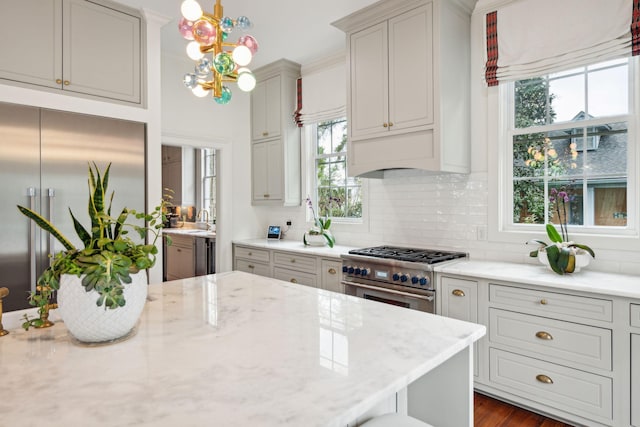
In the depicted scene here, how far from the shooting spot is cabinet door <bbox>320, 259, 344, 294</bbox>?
3.36 meters

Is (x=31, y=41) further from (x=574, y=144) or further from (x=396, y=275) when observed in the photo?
(x=574, y=144)

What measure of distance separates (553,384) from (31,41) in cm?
390

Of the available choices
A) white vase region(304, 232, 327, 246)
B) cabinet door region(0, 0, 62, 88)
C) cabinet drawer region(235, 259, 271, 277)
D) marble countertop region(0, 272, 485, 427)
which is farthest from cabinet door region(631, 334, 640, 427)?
cabinet door region(0, 0, 62, 88)

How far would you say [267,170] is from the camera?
4.49 m

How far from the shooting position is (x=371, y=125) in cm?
317

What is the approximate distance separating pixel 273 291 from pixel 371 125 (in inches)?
74.2

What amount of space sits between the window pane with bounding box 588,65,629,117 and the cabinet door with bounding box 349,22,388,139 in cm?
140

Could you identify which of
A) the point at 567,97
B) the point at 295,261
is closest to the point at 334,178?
the point at 295,261

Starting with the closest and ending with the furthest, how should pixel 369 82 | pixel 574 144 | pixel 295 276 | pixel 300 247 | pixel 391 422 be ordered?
pixel 391 422 < pixel 574 144 < pixel 369 82 < pixel 295 276 < pixel 300 247

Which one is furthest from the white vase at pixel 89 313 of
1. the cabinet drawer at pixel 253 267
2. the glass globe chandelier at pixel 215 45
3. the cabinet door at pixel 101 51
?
the cabinet drawer at pixel 253 267

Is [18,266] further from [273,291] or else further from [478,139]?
[478,139]

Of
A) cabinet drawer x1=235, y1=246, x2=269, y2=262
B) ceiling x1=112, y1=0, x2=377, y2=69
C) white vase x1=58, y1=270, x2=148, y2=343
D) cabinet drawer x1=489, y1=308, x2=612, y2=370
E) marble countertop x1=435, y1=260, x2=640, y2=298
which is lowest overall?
cabinet drawer x1=489, y1=308, x2=612, y2=370

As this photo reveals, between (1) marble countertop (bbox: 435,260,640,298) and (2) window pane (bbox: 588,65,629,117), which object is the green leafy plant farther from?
(2) window pane (bbox: 588,65,629,117)

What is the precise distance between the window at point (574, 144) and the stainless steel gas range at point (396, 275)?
75 cm
